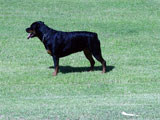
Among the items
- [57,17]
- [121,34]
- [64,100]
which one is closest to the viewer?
[64,100]

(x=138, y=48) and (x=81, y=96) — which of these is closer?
(x=81, y=96)

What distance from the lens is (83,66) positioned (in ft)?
56.8

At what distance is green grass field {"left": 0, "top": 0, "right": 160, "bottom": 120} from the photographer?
1117cm

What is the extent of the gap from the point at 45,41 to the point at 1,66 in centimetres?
196

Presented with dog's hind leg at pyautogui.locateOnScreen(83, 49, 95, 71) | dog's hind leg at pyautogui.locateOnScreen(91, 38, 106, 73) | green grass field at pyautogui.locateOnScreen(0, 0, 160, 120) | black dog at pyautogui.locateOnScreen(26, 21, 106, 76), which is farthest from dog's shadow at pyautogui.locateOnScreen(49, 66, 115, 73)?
black dog at pyautogui.locateOnScreen(26, 21, 106, 76)

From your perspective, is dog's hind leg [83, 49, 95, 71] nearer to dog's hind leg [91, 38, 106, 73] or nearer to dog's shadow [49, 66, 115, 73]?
dog's shadow [49, 66, 115, 73]

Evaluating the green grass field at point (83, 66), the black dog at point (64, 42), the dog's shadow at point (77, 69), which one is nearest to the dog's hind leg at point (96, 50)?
the black dog at point (64, 42)

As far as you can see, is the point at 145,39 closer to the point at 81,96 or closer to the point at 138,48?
the point at 138,48

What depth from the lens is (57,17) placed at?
917 inches

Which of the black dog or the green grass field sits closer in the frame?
the green grass field

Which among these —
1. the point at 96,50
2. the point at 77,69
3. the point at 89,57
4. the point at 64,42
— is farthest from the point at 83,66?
the point at 64,42

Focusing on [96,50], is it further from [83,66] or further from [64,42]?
[83,66]

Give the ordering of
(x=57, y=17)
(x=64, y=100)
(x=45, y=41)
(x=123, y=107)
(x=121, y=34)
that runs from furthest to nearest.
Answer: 1. (x=57, y=17)
2. (x=121, y=34)
3. (x=45, y=41)
4. (x=64, y=100)
5. (x=123, y=107)

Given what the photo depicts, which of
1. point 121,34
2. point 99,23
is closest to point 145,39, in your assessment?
point 121,34
